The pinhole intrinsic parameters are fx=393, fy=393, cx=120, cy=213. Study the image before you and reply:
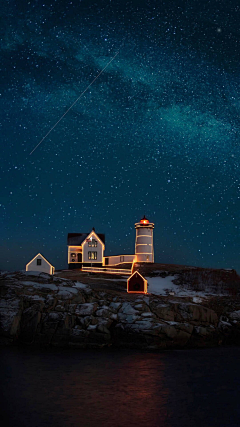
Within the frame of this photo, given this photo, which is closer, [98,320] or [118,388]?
[118,388]

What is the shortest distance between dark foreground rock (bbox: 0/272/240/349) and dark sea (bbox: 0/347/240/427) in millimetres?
2946

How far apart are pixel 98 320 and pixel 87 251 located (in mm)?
33352

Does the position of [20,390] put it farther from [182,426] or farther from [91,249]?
[91,249]

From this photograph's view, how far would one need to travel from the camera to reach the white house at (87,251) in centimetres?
7294

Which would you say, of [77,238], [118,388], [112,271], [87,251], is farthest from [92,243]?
[118,388]

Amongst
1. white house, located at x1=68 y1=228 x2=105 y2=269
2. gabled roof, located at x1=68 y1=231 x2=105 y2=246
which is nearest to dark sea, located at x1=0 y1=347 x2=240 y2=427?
white house, located at x1=68 y1=228 x2=105 y2=269

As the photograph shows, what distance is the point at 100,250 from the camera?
73188mm

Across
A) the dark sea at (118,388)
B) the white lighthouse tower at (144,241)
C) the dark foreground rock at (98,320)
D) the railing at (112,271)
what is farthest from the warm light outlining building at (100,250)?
the dark sea at (118,388)

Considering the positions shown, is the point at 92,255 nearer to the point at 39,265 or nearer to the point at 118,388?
the point at 39,265

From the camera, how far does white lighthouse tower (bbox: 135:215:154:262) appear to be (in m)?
75.6

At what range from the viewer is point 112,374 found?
27.5 m

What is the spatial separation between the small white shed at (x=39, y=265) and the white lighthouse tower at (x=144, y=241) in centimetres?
1996

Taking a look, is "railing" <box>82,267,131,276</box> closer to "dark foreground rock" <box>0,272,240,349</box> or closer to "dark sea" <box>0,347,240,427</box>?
"dark foreground rock" <box>0,272,240,349</box>

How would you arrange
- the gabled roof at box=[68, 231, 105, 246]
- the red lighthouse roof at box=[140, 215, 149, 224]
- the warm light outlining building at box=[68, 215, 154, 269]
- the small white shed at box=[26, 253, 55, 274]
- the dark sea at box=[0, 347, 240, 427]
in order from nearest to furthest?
the dark sea at box=[0, 347, 240, 427] < the small white shed at box=[26, 253, 55, 274] < the warm light outlining building at box=[68, 215, 154, 269] < the gabled roof at box=[68, 231, 105, 246] < the red lighthouse roof at box=[140, 215, 149, 224]
